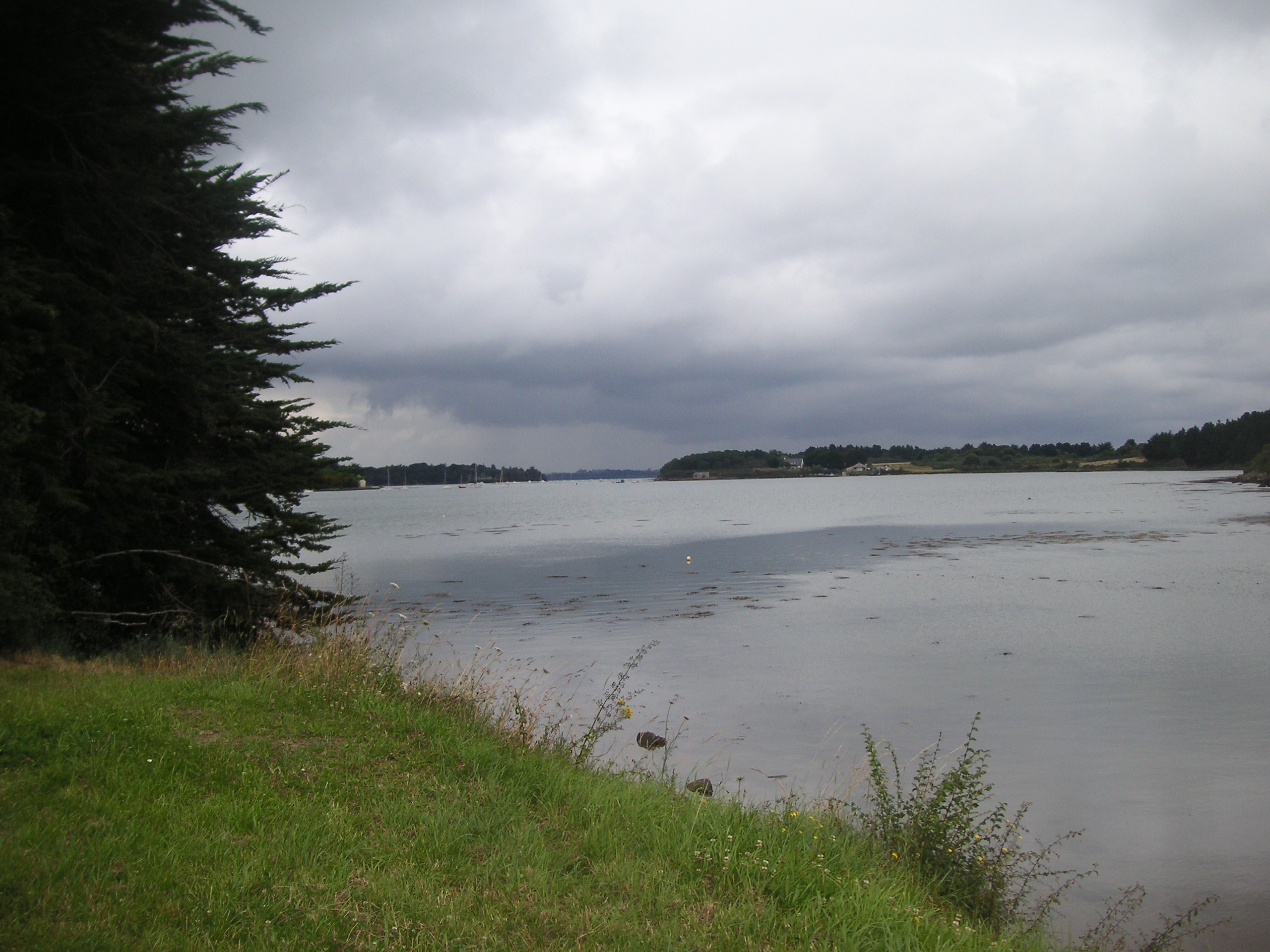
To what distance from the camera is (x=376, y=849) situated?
5.14m

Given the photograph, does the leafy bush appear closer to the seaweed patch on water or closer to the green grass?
the green grass

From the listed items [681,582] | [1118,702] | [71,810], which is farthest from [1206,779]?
[681,582]

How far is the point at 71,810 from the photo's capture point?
5.20m

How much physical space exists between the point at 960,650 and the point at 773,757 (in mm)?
8183

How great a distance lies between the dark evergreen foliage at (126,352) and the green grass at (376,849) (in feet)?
15.2

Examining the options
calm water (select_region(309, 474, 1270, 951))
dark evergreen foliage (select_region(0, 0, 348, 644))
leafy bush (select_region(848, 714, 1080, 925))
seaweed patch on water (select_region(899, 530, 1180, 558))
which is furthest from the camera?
seaweed patch on water (select_region(899, 530, 1180, 558))

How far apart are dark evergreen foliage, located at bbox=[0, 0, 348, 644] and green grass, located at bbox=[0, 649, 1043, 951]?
15.2 ft

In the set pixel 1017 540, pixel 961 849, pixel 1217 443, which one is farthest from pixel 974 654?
pixel 1217 443

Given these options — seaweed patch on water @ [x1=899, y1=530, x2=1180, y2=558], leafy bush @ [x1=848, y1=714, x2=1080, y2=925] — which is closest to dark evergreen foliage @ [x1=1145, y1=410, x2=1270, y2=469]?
seaweed patch on water @ [x1=899, y1=530, x2=1180, y2=558]

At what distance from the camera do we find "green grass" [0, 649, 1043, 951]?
4.28 m

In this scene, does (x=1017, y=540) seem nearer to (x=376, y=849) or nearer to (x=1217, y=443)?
(x=376, y=849)

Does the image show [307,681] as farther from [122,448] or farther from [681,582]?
[681,582]

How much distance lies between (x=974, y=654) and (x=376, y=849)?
1488 cm

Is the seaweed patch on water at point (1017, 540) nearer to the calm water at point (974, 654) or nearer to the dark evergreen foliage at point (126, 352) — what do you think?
the calm water at point (974, 654)
